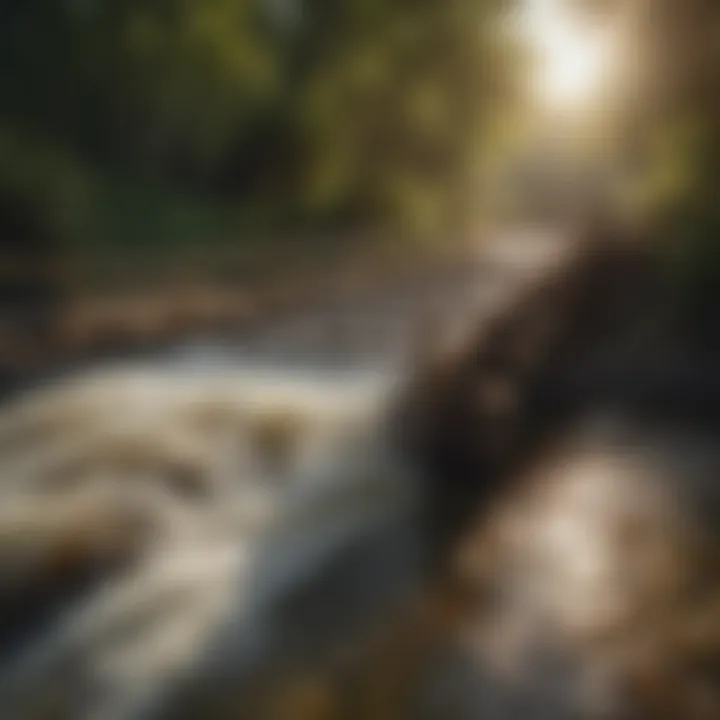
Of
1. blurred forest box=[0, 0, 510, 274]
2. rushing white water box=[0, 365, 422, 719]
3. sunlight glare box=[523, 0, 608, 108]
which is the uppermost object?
blurred forest box=[0, 0, 510, 274]

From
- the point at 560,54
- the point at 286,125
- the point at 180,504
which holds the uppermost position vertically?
the point at 286,125

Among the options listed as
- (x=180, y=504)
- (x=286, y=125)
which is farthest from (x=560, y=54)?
(x=180, y=504)

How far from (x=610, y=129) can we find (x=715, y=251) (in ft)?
0.71

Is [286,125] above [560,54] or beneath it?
above

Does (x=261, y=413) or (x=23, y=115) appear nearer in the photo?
(x=23, y=115)

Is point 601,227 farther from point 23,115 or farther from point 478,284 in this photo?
point 23,115

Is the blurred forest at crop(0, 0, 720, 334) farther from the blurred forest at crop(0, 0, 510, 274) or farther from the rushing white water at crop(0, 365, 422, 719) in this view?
the rushing white water at crop(0, 365, 422, 719)

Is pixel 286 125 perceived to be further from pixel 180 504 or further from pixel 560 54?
pixel 180 504

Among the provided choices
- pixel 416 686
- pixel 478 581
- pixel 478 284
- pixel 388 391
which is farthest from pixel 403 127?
pixel 416 686

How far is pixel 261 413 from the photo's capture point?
145 centimetres

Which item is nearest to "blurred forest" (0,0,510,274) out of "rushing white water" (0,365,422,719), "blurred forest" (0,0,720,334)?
"blurred forest" (0,0,720,334)

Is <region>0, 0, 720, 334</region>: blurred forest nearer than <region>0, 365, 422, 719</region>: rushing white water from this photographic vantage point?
No

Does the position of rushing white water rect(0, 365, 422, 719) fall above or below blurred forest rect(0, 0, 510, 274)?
below

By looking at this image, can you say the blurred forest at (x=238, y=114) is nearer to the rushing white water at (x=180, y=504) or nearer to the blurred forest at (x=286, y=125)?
the blurred forest at (x=286, y=125)
